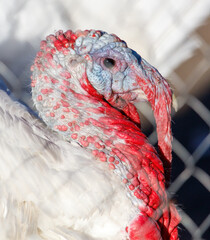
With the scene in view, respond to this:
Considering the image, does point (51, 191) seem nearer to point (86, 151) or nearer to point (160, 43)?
point (86, 151)

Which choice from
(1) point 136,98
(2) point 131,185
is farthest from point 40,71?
(2) point 131,185

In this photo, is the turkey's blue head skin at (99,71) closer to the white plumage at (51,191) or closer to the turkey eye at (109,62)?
the turkey eye at (109,62)

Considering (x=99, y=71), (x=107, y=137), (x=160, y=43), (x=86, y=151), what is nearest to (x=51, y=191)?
(x=86, y=151)

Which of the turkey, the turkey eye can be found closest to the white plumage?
the turkey

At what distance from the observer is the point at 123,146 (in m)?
1.99

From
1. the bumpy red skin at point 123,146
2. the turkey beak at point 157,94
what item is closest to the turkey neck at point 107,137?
the bumpy red skin at point 123,146

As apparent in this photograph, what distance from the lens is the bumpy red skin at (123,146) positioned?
1.88 metres

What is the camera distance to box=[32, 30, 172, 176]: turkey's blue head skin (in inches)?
80.1

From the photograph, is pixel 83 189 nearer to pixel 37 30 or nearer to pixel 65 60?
pixel 65 60

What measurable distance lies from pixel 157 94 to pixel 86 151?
432 millimetres

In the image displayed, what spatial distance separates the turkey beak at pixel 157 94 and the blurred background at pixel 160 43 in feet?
0.28

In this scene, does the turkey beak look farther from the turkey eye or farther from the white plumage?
the white plumage

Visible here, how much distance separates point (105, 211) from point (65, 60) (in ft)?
2.16

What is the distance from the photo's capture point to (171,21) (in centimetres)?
333
